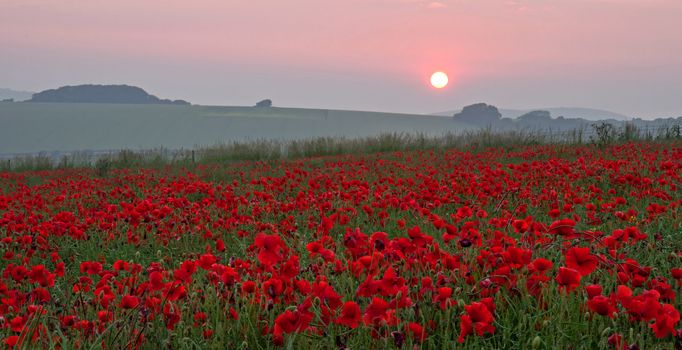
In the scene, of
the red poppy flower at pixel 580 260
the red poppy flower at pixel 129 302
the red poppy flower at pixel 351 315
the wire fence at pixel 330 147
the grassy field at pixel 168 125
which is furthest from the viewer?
the grassy field at pixel 168 125

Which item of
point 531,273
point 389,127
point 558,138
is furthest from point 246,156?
point 389,127

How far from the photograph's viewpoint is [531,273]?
249cm

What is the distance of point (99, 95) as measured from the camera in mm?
143250

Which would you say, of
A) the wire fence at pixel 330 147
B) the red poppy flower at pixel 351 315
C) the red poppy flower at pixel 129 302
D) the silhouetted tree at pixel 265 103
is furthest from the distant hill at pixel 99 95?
the red poppy flower at pixel 351 315

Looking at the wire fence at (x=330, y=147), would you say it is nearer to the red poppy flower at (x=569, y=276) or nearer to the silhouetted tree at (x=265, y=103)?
the red poppy flower at (x=569, y=276)

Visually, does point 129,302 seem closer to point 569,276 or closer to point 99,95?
point 569,276

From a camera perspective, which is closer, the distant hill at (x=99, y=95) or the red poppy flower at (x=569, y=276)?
the red poppy flower at (x=569, y=276)

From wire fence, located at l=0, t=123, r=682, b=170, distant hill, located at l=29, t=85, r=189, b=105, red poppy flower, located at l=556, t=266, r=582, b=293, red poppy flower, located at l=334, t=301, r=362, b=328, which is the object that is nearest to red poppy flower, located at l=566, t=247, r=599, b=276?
red poppy flower, located at l=556, t=266, r=582, b=293

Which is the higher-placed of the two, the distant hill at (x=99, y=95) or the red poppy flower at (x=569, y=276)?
the distant hill at (x=99, y=95)

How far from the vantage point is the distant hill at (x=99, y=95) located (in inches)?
5187

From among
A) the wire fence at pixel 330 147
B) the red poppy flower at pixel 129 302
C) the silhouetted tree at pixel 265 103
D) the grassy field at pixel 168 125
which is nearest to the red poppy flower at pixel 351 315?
the red poppy flower at pixel 129 302

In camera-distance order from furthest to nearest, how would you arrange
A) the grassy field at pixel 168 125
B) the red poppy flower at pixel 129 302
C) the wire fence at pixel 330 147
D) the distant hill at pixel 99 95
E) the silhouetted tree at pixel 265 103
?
the distant hill at pixel 99 95 → the silhouetted tree at pixel 265 103 → the grassy field at pixel 168 125 → the wire fence at pixel 330 147 → the red poppy flower at pixel 129 302

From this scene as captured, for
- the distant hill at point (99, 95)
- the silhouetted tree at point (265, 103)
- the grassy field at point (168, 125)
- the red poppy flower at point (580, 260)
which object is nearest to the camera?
the red poppy flower at point (580, 260)

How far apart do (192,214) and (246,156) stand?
12.2 meters
